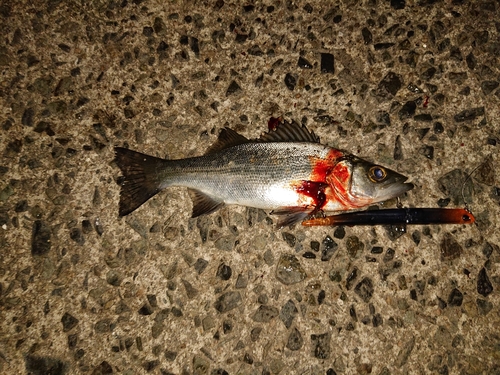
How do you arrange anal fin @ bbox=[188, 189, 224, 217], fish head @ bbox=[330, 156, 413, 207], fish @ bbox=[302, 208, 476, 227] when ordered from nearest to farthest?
fish head @ bbox=[330, 156, 413, 207], fish @ bbox=[302, 208, 476, 227], anal fin @ bbox=[188, 189, 224, 217]

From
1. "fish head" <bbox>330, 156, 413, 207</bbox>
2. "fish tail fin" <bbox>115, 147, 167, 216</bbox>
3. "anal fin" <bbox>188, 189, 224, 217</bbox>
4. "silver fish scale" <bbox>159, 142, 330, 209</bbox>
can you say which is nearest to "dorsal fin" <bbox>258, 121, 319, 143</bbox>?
"silver fish scale" <bbox>159, 142, 330, 209</bbox>

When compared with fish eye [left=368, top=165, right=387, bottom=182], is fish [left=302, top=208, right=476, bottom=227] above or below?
below

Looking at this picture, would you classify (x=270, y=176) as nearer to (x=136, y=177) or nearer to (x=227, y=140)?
(x=227, y=140)

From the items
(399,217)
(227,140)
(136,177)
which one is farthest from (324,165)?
(136,177)

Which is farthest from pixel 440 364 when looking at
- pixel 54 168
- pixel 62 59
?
pixel 62 59

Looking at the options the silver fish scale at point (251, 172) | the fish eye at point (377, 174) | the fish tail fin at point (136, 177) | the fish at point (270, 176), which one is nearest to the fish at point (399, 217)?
the fish at point (270, 176)

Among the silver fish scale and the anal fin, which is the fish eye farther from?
the anal fin
